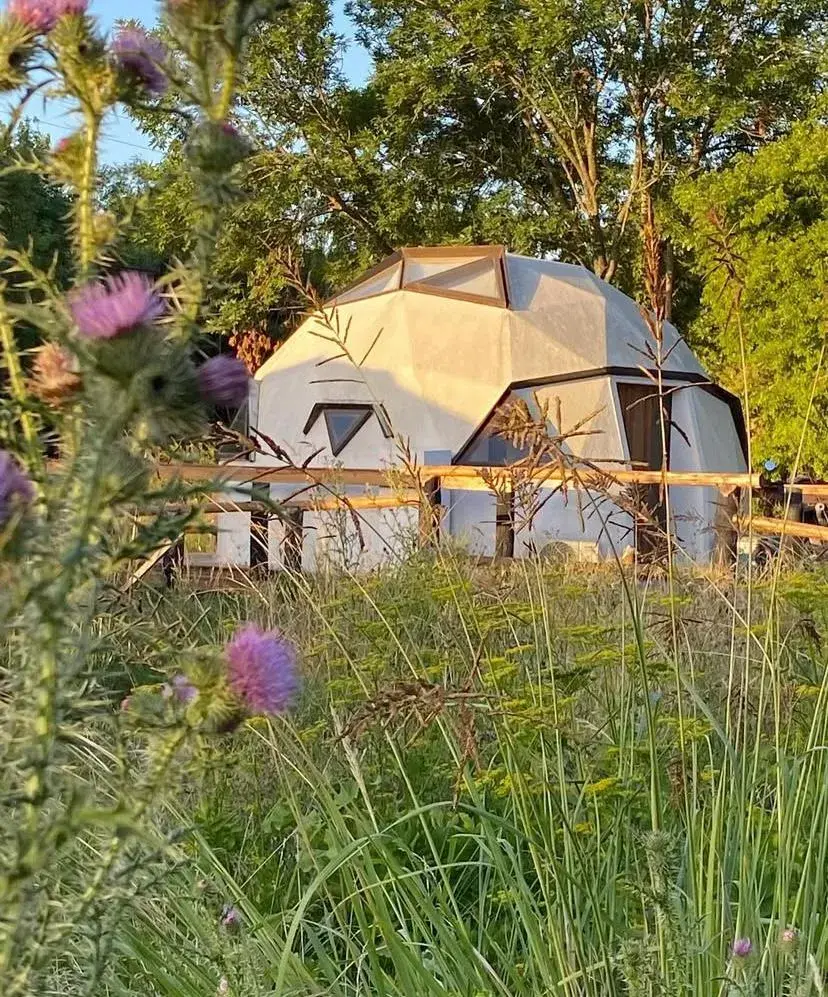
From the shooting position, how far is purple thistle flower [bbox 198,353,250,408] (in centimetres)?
65

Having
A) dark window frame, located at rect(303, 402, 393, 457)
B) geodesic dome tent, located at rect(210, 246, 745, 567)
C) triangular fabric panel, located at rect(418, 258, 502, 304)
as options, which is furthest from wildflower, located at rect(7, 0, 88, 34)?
triangular fabric panel, located at rect(418, 258, 502, 304)

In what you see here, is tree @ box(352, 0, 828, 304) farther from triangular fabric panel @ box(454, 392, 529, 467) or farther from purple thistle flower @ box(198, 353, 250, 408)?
purple thistle flower @ box(198, 353, 250, 408)

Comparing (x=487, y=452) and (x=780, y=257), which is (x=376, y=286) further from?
(x=780, y=257)

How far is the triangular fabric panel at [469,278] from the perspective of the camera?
38.2 feet

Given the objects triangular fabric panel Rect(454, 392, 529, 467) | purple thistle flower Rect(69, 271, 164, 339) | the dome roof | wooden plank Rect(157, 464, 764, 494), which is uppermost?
the dome roof

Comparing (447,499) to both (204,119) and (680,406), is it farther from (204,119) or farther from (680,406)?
(204,119)

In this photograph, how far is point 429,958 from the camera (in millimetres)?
1949

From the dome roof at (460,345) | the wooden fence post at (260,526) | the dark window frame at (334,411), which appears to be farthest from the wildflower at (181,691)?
the dark window frame at (334,411)

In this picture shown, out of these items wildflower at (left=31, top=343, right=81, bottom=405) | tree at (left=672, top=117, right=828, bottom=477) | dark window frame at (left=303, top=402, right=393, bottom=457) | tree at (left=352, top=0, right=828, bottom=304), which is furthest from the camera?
tree at (left=352, top=0, right=828, bottom=304)

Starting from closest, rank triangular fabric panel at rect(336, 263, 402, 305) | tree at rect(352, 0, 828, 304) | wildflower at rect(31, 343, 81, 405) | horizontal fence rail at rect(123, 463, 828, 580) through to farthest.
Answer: wildflower at rect(31, 343, 81, 405), horizontal fence rail at rect(123, 463, 828, 580), triangular fabric panel at rect(336, 263, 402, 305), tree at rect(352, 0, 828, 304)

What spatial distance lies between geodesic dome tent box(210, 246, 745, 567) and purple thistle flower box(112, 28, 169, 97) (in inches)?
376

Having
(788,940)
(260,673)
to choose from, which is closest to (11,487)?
(260,673)

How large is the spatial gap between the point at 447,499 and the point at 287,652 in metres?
8.29

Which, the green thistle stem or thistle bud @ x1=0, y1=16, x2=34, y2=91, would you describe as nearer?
the green thistle stem
